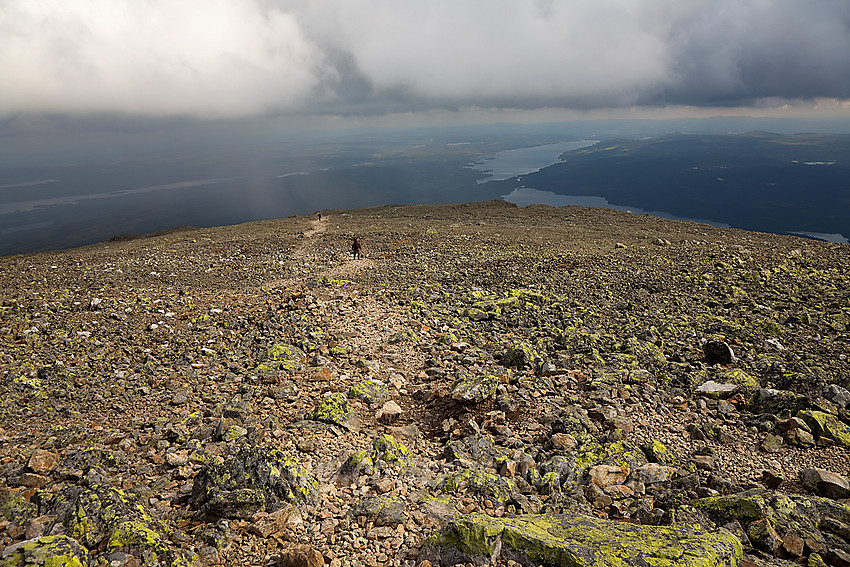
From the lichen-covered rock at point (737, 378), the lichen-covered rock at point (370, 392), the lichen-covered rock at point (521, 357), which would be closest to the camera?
the lichen-covered rock at point (370, 392)

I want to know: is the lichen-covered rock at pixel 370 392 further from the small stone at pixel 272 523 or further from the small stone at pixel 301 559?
the small stone at pixel 301 559

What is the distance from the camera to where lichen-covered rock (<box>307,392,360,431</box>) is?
30.0ft

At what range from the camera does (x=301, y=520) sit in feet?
21.0

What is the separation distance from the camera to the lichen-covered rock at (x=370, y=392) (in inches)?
409

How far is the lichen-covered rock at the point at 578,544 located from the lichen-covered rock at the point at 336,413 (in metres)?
4.10

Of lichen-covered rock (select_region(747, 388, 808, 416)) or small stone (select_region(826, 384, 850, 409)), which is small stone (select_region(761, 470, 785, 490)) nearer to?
lichen-covered rock (select_region(747, 388, 808, 416))

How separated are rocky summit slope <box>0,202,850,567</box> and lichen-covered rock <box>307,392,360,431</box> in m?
0.05

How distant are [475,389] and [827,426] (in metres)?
7.52

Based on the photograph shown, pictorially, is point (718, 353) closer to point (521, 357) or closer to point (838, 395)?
point (838, 395)

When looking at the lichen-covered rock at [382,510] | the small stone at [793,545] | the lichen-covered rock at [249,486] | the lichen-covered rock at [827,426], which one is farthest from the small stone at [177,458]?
the lichen-covered rock at [827,426]

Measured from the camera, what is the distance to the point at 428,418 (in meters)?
9.96

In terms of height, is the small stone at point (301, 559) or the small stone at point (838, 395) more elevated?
the small stone at point (301, 559)

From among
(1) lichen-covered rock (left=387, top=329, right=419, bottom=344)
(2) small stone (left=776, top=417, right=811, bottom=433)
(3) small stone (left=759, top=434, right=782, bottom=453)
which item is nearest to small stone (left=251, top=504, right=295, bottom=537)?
(1) lichen-covered rock (left=387, top=329, right=419, bottom=344)

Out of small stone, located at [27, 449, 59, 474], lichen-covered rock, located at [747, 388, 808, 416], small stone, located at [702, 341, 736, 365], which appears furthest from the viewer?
small stone, located at [702, 341, 736, 365]
